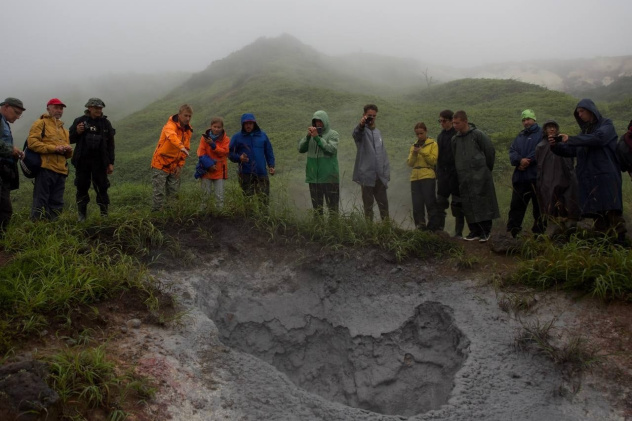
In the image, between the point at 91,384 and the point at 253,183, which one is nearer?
the point at 91,384

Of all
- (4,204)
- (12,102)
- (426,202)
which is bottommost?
(426,202)

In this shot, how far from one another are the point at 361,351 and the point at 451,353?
2.70ft

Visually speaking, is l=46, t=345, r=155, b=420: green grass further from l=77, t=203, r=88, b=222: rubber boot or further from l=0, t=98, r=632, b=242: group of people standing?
l=77, t=203, r=88, b=222: rubber boot

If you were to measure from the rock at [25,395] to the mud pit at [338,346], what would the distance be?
610mm

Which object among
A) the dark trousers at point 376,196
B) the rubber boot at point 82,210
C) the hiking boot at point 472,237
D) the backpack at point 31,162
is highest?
the backpack at point 31,162

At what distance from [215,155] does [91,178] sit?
162 cm

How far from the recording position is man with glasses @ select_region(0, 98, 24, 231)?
17.7 feet

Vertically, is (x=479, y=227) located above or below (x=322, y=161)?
below

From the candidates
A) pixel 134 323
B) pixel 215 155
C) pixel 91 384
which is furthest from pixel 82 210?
pixel 91 384

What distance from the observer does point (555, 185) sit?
5.85m

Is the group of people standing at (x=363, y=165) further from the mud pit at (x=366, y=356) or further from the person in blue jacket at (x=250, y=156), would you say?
the mud pit at (x=366, y=356)

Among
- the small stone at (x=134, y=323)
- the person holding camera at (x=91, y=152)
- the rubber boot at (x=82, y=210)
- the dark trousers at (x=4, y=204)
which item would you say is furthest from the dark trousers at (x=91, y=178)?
the small stone at (x=134, y=323)

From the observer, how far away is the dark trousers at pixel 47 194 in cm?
580

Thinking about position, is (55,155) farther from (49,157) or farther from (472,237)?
(472,237)
